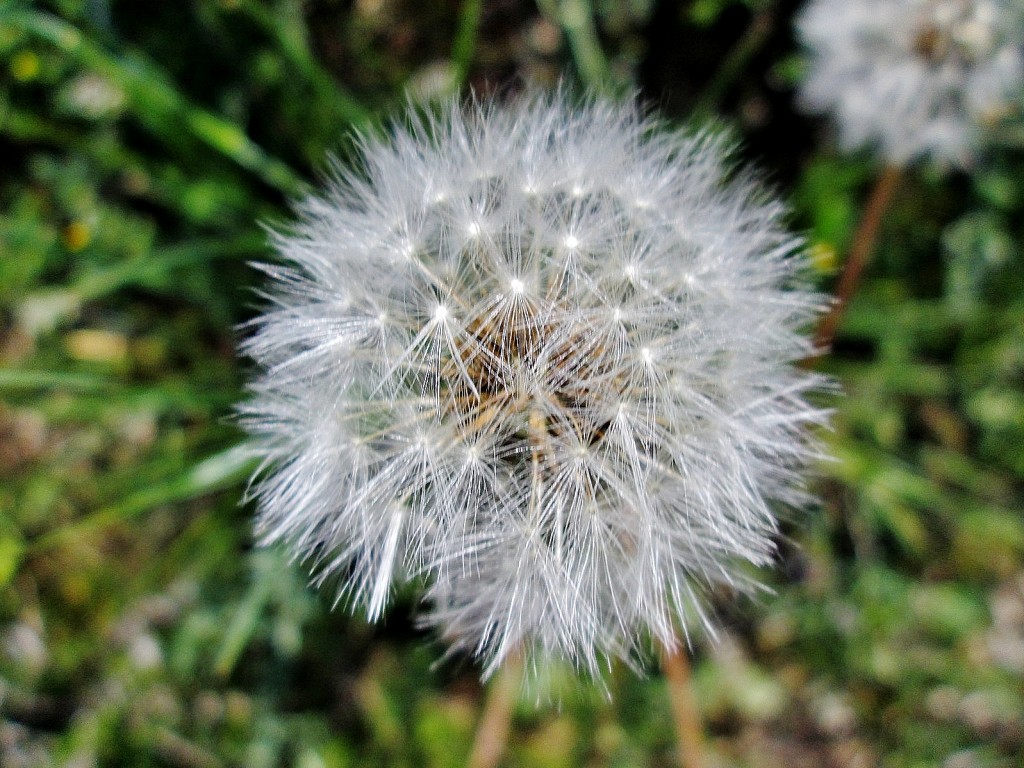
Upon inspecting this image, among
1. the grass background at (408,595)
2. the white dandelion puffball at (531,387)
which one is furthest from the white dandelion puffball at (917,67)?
the white dandelion puffball at (531,387)

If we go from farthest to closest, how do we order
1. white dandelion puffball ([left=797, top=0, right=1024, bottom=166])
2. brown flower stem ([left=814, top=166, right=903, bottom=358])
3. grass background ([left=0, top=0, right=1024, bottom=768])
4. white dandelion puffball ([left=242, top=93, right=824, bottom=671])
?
1. grass background ([left=0, top=0, right=1024, bottom=768])
2. brown flower stem ([left=814, top=166, right=903, bottom=358])
3. white dandelion puffball ([left=797, top=0, right=1024, bottom=166])
4. white dandelion puffball ([left=242, top=93, right=824, bottom=671])

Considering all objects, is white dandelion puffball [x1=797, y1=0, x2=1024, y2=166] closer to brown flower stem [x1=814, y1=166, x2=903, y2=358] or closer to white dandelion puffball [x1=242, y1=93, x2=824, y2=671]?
brown flower stem [x1=814, y1=166, x2=903, y2=358]

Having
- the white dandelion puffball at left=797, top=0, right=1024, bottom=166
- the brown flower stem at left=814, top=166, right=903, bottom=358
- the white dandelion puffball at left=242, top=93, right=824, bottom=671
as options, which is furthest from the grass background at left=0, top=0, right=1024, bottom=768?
the white dandelion puffball at left=242, top=93, right=824, bottom=671

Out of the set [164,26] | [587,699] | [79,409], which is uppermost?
[164,26]

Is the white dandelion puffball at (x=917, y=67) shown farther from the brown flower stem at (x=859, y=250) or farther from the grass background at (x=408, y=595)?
the grass background at (x=408, y=595)

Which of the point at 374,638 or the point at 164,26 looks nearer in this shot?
the point at 164,26

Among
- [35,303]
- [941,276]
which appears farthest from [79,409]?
[941,276]

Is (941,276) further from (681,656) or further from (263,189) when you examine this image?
(263,189)
